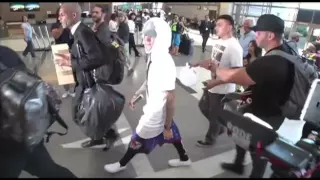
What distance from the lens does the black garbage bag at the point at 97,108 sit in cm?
168

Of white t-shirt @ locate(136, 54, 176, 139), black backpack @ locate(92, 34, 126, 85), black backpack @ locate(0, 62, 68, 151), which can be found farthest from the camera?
black backpack @ locate(92, 34, 126, 85)

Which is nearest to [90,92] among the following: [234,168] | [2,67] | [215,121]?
[2,67]

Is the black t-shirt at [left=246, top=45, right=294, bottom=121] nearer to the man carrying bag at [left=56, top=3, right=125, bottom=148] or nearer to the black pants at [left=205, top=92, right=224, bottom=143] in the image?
the black pants at [left=205, top=92, right=224, bottom=143]

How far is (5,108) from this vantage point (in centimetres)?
64

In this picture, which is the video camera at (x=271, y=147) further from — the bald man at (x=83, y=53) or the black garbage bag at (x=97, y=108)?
the black garbage bag at (x=97, y=108)

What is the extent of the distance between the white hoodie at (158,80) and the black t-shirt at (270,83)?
19.3 inches

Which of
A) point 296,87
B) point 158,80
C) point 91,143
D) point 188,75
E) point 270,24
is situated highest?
point 270,24

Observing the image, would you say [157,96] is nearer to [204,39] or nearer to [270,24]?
[270,24]

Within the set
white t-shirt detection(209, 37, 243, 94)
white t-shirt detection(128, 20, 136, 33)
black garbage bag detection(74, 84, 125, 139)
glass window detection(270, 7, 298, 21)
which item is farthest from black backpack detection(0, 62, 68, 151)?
white t-shirt detection(128, 20, 136, 33)

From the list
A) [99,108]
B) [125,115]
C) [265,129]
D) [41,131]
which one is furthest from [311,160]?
[125,115]

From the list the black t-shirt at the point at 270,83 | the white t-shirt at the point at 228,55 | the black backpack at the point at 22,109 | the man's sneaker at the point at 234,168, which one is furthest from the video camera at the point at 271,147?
the white t-shirt at the point at 228,55

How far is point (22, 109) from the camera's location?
0.65 metres

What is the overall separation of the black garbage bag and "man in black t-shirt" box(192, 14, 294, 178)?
1010 millimetres

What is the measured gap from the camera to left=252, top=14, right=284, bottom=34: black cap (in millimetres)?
979
